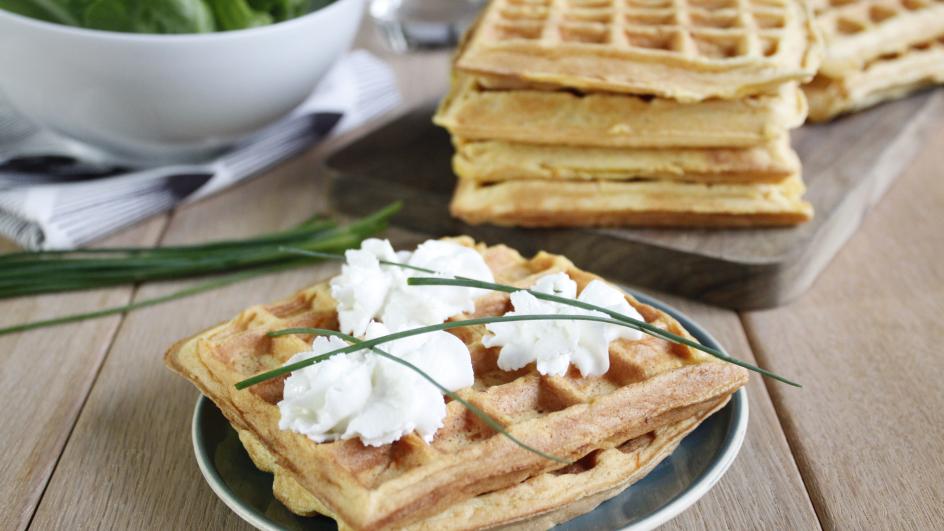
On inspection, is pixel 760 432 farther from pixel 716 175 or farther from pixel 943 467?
pixel 716 175

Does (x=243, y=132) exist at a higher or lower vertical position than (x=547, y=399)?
lower

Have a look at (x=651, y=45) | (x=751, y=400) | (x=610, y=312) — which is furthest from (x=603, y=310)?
(x=651, y=45)

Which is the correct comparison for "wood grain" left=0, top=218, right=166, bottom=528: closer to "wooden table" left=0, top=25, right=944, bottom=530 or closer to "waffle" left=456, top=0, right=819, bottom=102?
"wooden table" left=0, top=25, right=944, bottom=530

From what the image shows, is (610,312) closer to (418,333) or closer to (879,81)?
(418,333)

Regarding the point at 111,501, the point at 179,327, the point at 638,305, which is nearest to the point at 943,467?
the point at 638,305

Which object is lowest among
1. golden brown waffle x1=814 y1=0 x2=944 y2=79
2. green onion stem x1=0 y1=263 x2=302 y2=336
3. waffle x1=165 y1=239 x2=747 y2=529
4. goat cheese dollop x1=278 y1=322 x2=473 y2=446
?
golden brown waffle x1=814 y1=0 x2=944 y2=79

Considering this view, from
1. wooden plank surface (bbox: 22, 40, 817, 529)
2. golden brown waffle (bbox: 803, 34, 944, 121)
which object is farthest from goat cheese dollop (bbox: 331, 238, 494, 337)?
golden brown waffle (bbox: 803, 34, 944, 121)
